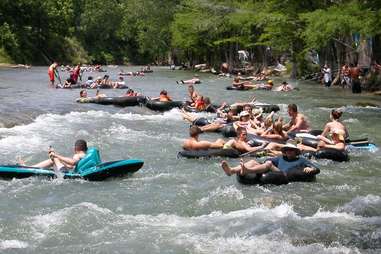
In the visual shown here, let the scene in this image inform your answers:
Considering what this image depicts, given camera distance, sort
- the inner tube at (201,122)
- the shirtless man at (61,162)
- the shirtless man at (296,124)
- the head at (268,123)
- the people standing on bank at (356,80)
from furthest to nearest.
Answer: the people standing on bank at (356,80)
the inner tube at (201,122)
the head at (268,123)
the shirtless man at (296,124)
the shirtless man at (61,162)

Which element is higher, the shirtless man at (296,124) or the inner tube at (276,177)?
the shirtless man at (296,124)

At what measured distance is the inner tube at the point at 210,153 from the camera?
1550 centimetres

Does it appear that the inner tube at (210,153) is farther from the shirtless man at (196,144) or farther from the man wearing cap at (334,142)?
the man wearing cap at (334,142)

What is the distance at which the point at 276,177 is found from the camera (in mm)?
12633

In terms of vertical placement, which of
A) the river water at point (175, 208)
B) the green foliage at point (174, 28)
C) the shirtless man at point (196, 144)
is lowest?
the river water at point (175, 208)

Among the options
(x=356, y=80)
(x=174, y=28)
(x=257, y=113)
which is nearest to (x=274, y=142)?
(x=257, y=113)

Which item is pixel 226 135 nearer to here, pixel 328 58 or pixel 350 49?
pixel 350 49

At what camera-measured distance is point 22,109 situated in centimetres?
2417

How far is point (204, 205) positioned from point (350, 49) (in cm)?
2856

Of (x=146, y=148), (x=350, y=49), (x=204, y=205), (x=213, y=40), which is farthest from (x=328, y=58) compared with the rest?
(x=204, y=205)

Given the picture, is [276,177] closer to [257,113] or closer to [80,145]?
[80,145]

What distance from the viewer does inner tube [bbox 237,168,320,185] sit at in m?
12.6

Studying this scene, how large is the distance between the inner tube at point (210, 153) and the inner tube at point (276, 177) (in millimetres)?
2714

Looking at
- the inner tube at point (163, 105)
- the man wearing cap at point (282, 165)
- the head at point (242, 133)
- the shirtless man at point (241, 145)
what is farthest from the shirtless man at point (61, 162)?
the inner tube at point (163, 105)
